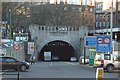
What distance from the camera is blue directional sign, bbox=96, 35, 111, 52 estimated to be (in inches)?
1753

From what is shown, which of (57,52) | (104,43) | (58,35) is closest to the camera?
(104,43)

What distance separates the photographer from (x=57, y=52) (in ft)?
357

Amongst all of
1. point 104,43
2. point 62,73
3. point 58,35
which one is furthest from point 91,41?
point 58,35

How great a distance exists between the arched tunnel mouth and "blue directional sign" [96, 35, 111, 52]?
2150 inches

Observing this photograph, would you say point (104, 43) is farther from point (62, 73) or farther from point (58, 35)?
point (58, 35)

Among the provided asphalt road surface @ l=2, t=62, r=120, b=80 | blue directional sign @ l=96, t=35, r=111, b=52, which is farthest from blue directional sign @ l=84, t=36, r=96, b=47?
asphalt road surface @ l=2, t=62, r=120, b=80

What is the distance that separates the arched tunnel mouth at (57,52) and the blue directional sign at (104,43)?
179 feet

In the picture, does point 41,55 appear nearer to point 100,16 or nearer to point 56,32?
point 56,32

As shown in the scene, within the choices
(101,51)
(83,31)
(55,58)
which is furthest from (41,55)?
(101,51)

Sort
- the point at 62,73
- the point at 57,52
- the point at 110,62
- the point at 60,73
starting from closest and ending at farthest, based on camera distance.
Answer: the point at 60,73 → the point at 62,73 → the point at 110,62 → the point at 57,52

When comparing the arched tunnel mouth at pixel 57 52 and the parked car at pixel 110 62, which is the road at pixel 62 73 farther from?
the arched tunnel mouth at pixel 57 52

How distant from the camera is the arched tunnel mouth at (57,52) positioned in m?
103

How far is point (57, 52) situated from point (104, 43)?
210 feet

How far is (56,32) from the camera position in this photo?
9306 centimetres
